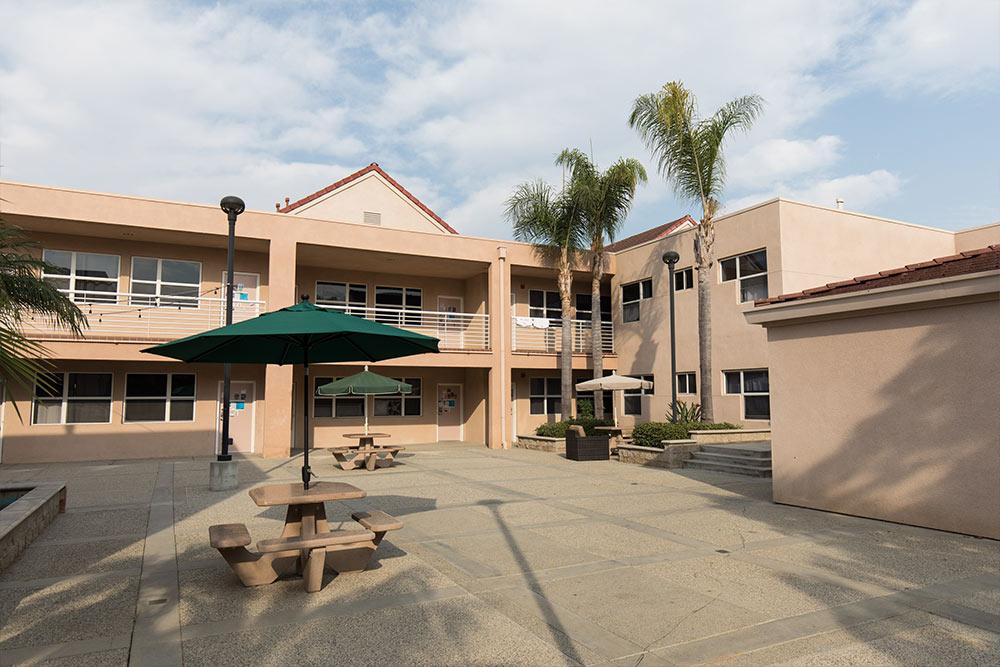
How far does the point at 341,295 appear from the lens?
22375 mm

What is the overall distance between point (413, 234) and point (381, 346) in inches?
532

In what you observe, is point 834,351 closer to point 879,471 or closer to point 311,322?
point 879,471

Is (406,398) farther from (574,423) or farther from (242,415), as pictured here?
(574,423)

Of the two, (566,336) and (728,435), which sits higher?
(566,336)

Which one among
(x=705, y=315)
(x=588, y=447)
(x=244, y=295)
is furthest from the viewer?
(x=244, y=295)

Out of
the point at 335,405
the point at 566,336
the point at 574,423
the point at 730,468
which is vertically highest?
the point at 566,336

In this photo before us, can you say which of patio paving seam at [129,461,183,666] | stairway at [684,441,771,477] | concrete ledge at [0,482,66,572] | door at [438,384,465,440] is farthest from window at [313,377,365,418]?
patio paving seam at [129,461,183,666]

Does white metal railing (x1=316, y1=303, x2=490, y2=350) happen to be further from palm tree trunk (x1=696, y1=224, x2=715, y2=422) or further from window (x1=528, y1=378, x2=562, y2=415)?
palm tree trunk (x1=696, y1=224, x2=715, y2=422)

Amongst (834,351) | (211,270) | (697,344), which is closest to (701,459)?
(697,344)

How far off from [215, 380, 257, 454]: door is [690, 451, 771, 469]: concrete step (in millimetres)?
12696

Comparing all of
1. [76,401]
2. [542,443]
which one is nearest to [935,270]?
[542,443]

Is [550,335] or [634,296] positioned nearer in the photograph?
[634,296]

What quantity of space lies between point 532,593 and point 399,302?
18.4 m

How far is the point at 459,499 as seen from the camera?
10734 mm
